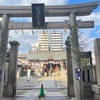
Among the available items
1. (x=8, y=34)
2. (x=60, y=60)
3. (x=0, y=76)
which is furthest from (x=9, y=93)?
(x=60, y=60)

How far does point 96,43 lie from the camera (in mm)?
9742

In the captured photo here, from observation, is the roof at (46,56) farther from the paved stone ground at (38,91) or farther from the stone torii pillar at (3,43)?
the stone torii pillar at (3,43)

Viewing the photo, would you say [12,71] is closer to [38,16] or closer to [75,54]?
[38,16]

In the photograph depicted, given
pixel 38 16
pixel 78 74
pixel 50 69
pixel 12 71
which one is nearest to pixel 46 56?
pixel 50 69

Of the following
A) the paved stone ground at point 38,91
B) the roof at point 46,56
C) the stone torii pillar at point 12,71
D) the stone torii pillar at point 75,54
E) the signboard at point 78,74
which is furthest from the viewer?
the roof at point 46,56

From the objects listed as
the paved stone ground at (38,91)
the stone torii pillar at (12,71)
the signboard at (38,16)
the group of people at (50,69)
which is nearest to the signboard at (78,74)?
the paved stone ground at (38,91)

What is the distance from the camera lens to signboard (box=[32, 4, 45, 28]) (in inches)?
421

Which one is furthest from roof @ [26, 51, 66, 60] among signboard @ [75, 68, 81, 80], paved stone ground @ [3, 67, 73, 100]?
signboard @ [75, 68, 81, 80]

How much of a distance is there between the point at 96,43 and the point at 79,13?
2.42 metres

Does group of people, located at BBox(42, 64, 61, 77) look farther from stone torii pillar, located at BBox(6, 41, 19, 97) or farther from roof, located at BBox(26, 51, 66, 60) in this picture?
stone torii pillar, located at BBox(6, 41, 19, 97)

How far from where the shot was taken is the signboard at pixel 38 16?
421 inches

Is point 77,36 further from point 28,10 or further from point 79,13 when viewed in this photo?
point 28,10

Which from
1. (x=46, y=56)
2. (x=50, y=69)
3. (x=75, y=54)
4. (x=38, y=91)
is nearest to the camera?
(x=75, y=54)

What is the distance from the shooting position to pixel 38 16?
10.8m
